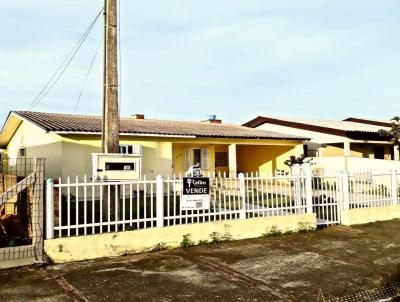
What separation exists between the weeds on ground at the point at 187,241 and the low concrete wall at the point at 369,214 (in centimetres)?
455

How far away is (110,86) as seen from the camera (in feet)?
23.7

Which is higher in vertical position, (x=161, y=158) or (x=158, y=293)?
(x=161, y=158)

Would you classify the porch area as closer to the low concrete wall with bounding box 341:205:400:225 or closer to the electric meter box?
the low concrete wall with bounding box 341:205:400:225

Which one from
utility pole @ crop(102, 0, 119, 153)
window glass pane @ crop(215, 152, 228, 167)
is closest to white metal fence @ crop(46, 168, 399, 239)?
utility pole @ crop(102, 0, 119, 153)

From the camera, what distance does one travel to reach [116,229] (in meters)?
6.80

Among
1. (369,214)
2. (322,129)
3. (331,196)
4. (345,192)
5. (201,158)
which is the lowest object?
(369,214)

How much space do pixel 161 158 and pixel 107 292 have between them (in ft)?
36.5

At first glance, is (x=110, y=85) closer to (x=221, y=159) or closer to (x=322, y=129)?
(x=221, y=159)

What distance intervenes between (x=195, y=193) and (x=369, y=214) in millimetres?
5408

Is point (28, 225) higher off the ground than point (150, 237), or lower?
higher

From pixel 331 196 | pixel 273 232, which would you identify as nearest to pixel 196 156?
pixel 331 196

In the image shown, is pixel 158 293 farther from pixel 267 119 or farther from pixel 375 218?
pixel 267 119

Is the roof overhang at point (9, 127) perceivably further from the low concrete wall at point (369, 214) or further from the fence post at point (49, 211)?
the low concrete wall at point (369, 214)

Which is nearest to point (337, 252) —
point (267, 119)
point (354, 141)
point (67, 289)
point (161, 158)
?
point (67, 289)
